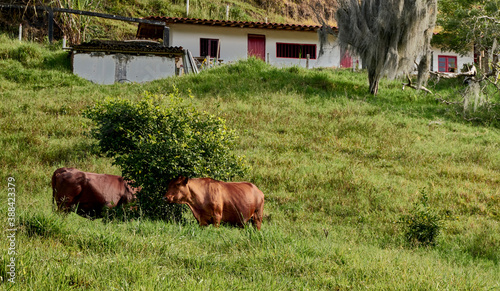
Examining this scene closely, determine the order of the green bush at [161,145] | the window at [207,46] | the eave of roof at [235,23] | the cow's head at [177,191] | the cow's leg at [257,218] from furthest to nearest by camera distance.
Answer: the window at [207,46] < the eave of roof at [235,23] < the cow's leg at [257,218] < the green bush at [161,145] < the cow's head at [177,191]

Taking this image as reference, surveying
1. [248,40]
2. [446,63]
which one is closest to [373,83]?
[248,40]

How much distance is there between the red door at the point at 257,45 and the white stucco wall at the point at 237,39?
0.72ft

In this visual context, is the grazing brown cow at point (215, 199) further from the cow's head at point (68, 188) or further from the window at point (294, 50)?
the window at point (294, 50)

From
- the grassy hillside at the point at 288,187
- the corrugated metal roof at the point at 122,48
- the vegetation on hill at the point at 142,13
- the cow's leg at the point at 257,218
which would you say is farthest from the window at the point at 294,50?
the cow's leg at the point at 257,218

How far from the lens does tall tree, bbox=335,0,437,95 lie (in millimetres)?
22641

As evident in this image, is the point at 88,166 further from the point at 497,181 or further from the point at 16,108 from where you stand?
the point at 497,181

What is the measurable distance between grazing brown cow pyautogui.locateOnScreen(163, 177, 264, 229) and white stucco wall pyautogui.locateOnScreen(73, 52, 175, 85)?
65.6 feet

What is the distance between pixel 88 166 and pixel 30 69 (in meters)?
15.1

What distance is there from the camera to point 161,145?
7.52 metres

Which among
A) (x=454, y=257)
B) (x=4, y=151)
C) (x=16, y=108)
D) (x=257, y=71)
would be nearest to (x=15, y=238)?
(x=454, y=257)

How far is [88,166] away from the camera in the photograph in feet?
40.2

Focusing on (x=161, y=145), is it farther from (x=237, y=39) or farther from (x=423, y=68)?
(x=237, y=39)

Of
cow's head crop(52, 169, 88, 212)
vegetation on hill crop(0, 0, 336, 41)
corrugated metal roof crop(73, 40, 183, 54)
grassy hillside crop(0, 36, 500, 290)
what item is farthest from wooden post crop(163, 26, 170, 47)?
cow's head crop(52, 169, 88, 212)

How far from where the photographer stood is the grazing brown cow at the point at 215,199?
695 centimetres
